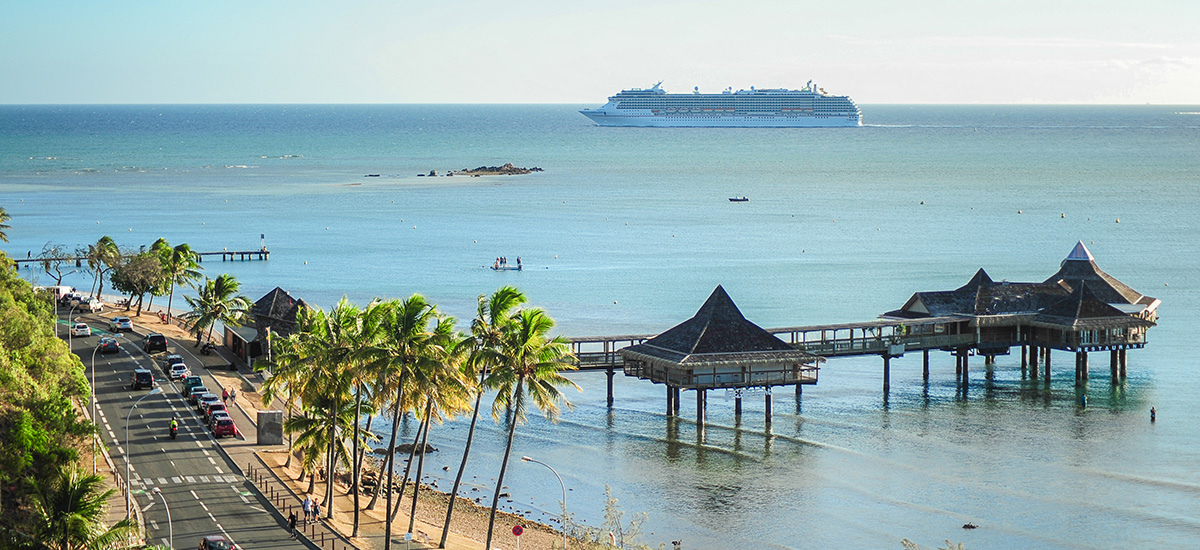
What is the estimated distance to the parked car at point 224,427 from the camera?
55.1m

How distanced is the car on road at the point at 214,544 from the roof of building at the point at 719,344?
26111 millimetres

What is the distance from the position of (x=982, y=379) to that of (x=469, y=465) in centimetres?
3405

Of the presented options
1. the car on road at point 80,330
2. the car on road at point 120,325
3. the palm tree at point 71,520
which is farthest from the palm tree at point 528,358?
the car on road at point 120,325

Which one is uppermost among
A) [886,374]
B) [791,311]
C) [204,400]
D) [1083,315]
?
[1083,315]

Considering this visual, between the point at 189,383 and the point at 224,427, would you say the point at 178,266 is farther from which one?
the point at 224,427

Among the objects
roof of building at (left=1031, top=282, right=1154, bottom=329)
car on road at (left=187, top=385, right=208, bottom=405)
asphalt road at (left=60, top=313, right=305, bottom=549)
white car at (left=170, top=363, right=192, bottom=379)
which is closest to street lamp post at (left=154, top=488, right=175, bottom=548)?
asphalt road at (left=60, top=313, right=305, bottom=549)

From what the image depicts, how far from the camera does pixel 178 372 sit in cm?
6612

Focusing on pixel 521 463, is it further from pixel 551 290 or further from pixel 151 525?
pixel 551 290

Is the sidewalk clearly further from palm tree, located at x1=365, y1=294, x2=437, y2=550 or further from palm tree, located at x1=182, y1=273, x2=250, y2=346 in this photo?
palm tree, located at x1=182, y1=273, x2=250, y2=346

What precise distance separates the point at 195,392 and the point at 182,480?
14080mm

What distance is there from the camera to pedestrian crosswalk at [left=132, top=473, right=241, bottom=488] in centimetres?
4741

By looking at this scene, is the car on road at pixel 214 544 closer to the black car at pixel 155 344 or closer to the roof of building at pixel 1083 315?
the black car at pixel 155 344

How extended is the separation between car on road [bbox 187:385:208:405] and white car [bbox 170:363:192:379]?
3667 mm

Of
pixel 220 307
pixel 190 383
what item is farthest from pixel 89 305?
pixel 190 383
